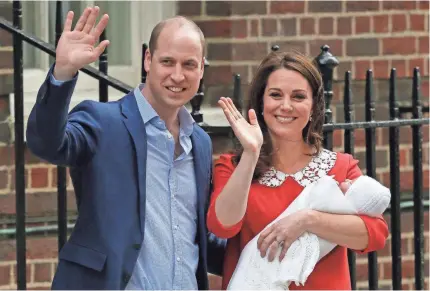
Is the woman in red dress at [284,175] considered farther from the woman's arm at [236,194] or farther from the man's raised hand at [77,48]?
the man's raised hand at [77,48]

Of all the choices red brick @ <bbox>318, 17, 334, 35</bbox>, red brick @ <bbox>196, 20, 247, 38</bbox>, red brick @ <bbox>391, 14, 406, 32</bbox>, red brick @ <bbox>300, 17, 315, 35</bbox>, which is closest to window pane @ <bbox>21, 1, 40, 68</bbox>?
red brick @ <bbox>196, 20, 247, 38</bbox>

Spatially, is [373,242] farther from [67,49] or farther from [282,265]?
[67,49]

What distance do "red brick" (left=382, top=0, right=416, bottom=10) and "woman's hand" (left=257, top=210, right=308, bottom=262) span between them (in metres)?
2.94

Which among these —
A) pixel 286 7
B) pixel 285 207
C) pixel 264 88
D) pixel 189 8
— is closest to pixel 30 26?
pixel 189 8

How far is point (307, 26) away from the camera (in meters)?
5.84

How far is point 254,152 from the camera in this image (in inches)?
124

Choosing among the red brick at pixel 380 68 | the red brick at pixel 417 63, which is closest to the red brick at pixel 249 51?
the red brick at pixel 380 68

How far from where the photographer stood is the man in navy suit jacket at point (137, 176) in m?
3.13

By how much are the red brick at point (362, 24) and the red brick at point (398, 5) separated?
136mm

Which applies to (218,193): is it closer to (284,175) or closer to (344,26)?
(284,175)

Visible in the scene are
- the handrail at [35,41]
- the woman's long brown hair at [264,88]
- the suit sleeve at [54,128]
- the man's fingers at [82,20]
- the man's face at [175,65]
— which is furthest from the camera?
the handrail at [35,41]

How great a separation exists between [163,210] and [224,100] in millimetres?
405

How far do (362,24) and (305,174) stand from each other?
2.69 metres

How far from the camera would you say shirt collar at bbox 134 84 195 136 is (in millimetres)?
3240
